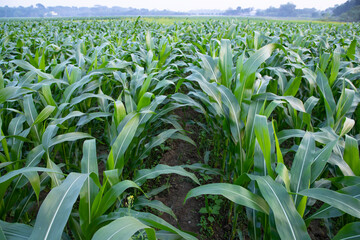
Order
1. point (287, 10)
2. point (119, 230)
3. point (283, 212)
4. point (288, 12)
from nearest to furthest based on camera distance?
point (119, 230), point (283, 212), point (288, 12), point (287, 10)

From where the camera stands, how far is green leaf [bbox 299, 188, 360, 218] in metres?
0.73

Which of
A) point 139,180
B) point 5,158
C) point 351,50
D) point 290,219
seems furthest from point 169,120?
point 351,50

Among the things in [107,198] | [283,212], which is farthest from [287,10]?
[107,198]

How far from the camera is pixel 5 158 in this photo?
4.31 ft

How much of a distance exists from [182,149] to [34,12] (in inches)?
3598

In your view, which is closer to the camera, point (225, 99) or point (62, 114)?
point (225, 99)

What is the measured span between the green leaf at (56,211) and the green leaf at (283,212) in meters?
0.68

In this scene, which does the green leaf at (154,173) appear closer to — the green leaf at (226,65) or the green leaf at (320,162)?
the green leaf at (320,162)

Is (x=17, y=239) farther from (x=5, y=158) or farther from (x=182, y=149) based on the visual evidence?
(x=182, y=149)

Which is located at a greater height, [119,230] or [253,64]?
[253,64]

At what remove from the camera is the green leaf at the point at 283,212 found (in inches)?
28.0

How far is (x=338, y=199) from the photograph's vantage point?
755 mm

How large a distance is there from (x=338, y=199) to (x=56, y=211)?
957 millimetres

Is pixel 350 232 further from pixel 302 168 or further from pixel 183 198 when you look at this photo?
pixel 183 198
